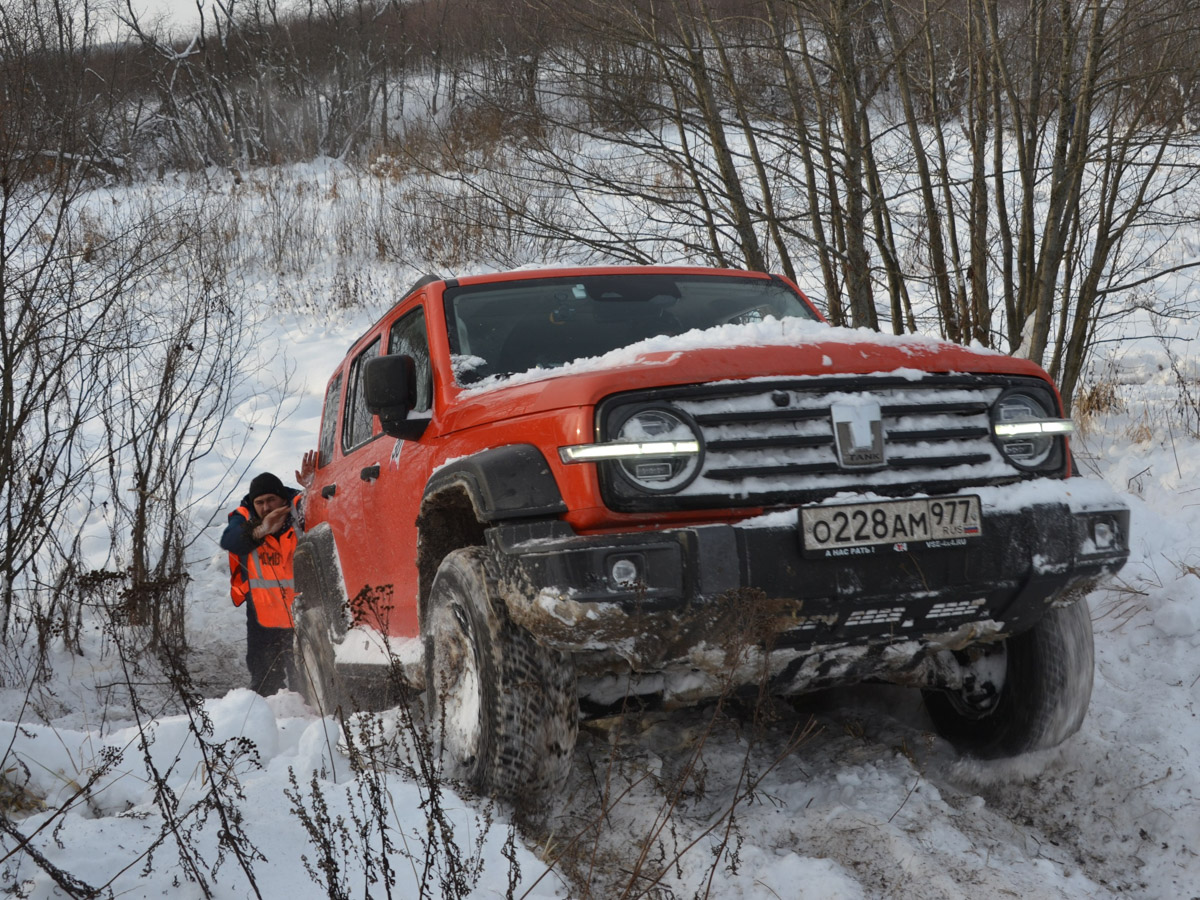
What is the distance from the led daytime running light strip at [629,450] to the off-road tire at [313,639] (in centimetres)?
228

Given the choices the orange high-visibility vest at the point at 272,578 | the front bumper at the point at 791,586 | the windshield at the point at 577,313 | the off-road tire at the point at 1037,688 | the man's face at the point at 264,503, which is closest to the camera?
the front bumper at the point at 791,586

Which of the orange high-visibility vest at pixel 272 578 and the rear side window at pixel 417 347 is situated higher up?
the rear side window at pixel 417 347

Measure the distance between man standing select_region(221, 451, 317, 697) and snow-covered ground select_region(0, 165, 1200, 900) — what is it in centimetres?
113

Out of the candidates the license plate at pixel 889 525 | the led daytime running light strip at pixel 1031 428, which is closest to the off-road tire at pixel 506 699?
the license plate at pixel 889 525

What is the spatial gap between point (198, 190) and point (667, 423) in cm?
1723

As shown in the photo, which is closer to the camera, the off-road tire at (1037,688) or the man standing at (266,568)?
the off-road tire at (1037,688)

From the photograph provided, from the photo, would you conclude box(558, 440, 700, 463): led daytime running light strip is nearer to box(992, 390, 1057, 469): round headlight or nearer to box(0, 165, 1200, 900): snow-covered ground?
box(0, 165, 1200, 900): snow-covered ground

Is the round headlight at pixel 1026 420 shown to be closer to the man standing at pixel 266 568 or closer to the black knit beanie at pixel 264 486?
the man standing at pixel 266 568

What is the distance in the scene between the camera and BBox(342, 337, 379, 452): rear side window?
449 centimetres

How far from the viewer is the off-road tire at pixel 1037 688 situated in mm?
3168

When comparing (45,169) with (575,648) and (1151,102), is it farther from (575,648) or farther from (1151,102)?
(1151,102)

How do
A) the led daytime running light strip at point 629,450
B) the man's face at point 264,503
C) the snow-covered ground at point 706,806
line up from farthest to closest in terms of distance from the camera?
1. the man's face at point 264,503
2. the led daytime running light strip at point 629,450
3. the snow-covered ground at point 706,806

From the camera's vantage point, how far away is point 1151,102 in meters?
5.87

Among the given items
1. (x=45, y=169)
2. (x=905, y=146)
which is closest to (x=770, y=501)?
(x=45, y=169)
